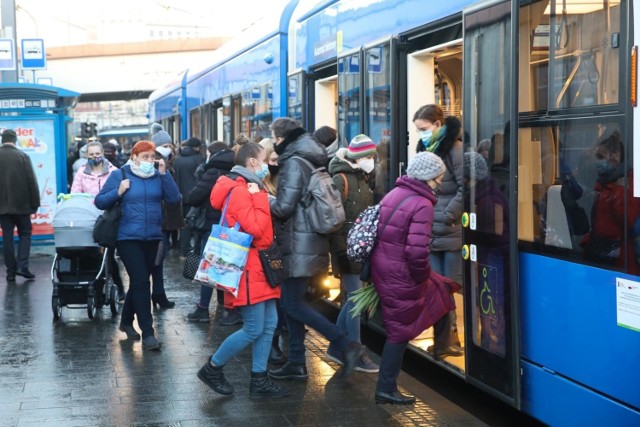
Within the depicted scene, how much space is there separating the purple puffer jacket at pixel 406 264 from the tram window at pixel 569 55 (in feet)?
3.16

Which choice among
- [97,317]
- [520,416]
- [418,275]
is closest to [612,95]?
[418,275]

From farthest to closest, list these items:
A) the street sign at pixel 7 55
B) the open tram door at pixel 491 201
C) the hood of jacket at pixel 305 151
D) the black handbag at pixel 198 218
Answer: the street sign at pixel 7 55 → the black handbag at pixel 198 218 → the hood of jacket at pixel 305 151 → the open tram door at pixel 491 201

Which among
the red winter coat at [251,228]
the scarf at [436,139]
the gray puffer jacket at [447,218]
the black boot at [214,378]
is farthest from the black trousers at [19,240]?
the scarf at [436,139]

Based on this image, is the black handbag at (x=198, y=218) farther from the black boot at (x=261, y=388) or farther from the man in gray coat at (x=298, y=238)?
the black boot at (x=261, y=388)

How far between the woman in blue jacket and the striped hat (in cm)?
180

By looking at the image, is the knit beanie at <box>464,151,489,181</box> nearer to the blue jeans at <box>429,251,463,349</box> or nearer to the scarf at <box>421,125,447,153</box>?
the scarf at <box>421,125,447,153</box>

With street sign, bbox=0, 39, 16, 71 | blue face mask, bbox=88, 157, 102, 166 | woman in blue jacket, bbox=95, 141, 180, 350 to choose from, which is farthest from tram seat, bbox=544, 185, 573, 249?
street sign, bbox=0, 39, 16, 71

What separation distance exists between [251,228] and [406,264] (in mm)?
965

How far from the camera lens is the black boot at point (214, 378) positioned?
633 cm

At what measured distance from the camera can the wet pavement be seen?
5.85m

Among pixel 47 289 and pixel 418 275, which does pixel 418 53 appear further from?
pixel 47 289

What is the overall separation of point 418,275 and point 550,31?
5.38 ft

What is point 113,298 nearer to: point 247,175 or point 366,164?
point 366,164

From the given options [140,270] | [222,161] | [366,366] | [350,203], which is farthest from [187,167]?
[366,366]
